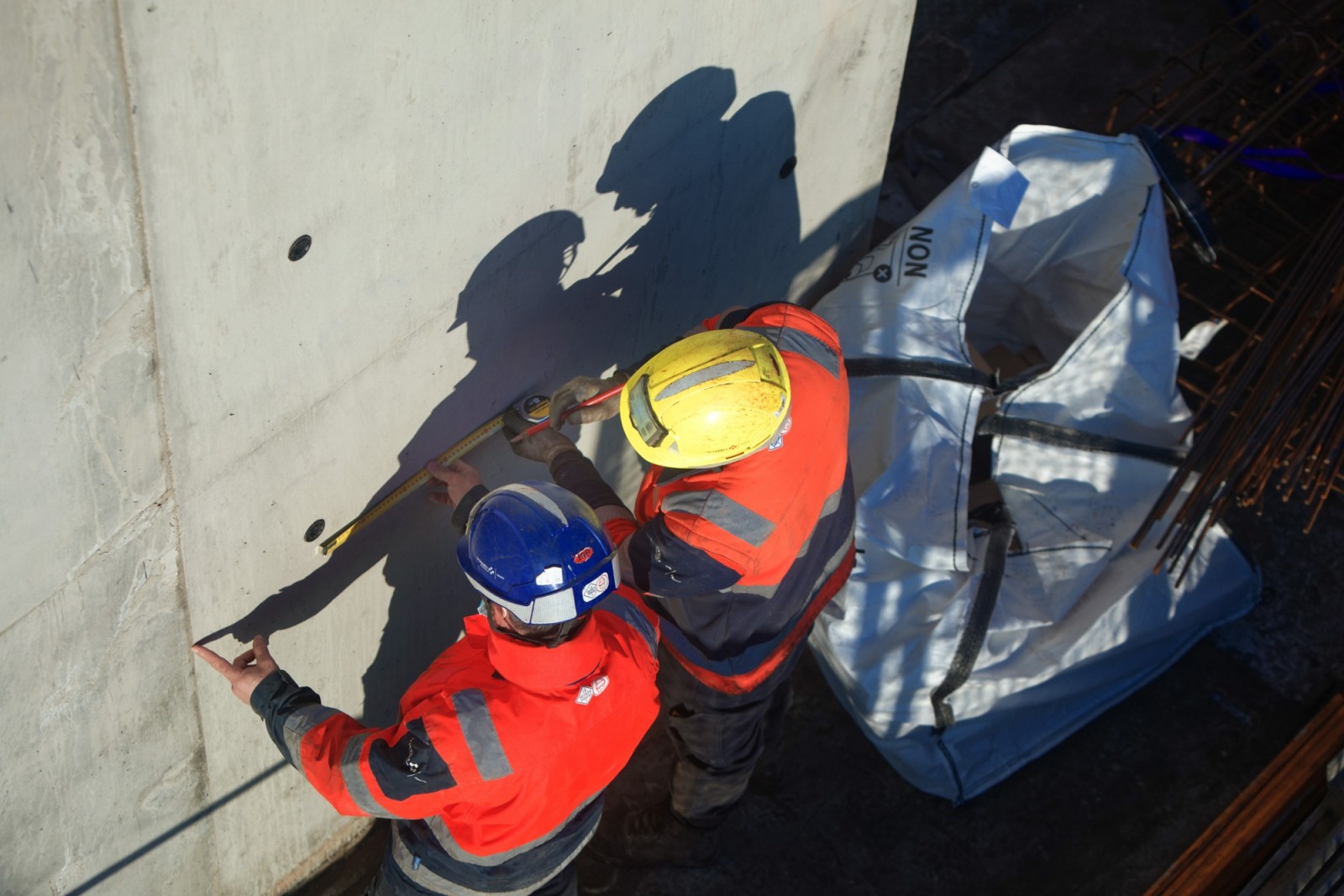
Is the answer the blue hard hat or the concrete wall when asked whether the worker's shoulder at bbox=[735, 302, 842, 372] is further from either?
the blue hard hat

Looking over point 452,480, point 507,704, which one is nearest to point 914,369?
point 452,480

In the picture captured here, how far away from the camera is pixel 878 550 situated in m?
4.11

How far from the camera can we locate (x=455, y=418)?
10.7ft

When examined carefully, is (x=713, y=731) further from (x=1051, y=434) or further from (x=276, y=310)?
(x=276, y=310)

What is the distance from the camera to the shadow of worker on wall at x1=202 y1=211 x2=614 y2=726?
3.06 m

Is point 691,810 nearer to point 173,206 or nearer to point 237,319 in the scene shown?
point 237,319

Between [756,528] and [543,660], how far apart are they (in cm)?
73

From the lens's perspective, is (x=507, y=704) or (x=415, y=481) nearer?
(x=507, y=704)

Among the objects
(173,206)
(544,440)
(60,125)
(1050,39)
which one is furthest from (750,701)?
(1050,39)

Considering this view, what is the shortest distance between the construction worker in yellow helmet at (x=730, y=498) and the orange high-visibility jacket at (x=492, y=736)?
28 cm

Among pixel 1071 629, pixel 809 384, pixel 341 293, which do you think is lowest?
pixel 1071 629

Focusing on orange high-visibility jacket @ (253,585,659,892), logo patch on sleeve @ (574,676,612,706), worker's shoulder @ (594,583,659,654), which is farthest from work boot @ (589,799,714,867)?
logo patch on sleeve @ (574,676,612,706)

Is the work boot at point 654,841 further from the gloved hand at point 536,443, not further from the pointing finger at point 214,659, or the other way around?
the pointing finger at point 214,659

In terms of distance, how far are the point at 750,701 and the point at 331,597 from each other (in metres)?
1.32
